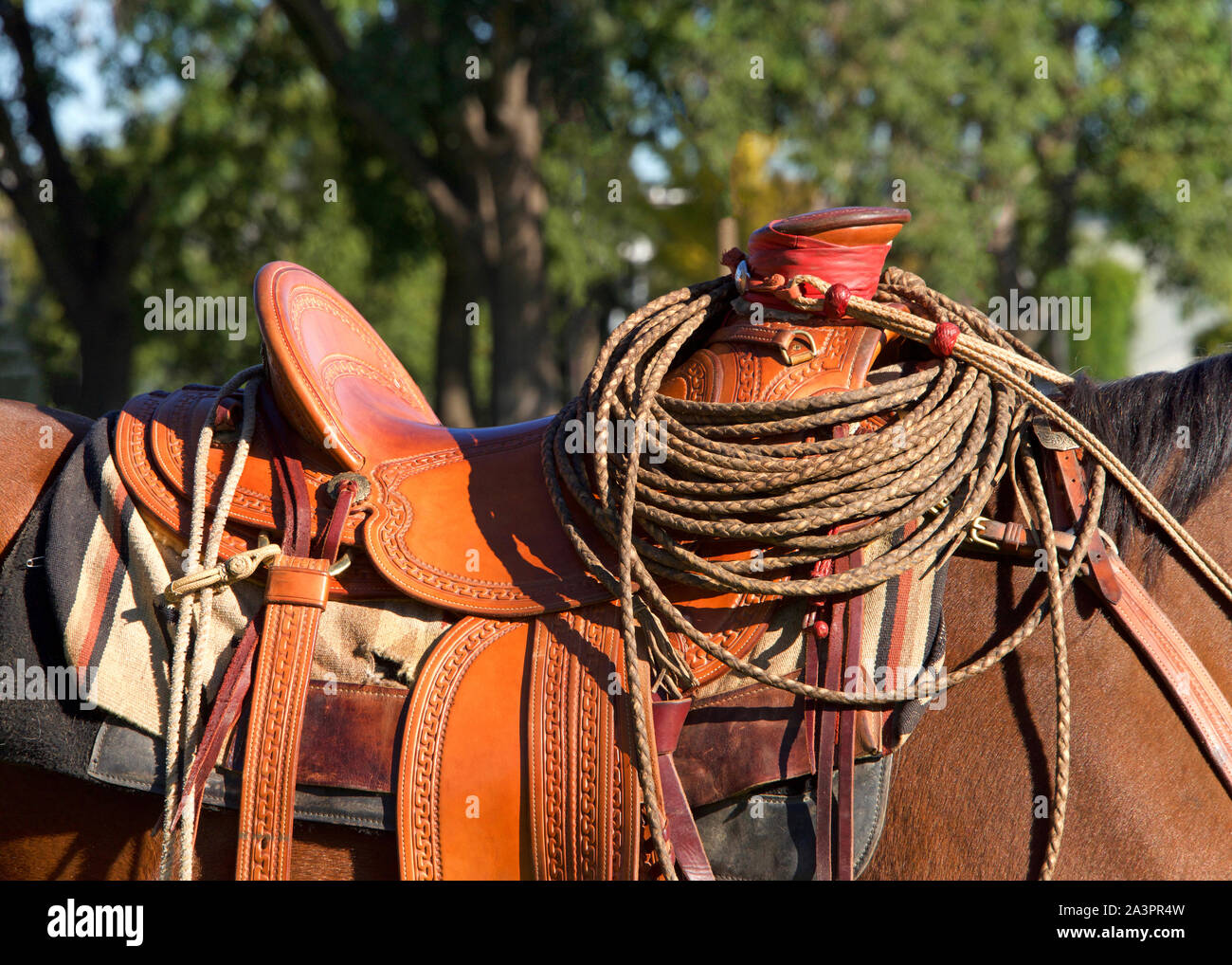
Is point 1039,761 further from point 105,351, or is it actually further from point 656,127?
point 105,351

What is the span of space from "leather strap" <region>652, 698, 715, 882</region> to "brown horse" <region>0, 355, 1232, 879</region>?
10.9 inches

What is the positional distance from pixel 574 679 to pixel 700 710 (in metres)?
0.20

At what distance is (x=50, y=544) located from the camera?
166 centimetres

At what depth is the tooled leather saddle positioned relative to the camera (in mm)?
1508

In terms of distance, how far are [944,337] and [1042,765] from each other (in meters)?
0.66

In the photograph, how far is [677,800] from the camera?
149 centimetres

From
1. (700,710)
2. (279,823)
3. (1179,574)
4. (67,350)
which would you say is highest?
(67,350)

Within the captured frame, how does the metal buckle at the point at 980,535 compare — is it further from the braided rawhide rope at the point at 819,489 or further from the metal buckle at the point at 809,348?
the metal buckle at the point at 809,348

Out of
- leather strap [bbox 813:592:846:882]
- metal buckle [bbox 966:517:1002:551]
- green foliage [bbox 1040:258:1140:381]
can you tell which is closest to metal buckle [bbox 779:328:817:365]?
Result: metal buckle [bbox 966:517:1002:551]

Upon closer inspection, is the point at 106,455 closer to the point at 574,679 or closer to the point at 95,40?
the point at 574,679

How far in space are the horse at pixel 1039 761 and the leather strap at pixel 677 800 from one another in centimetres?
6

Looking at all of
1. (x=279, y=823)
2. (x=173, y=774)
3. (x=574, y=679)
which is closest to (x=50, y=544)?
(x=173, y=774)

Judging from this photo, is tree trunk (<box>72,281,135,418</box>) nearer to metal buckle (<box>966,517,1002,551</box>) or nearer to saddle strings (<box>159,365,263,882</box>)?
saddle strings (<box>159,365,263,882</box>)

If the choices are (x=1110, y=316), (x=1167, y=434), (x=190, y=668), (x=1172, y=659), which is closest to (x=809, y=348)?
(x=1167, y=434)
